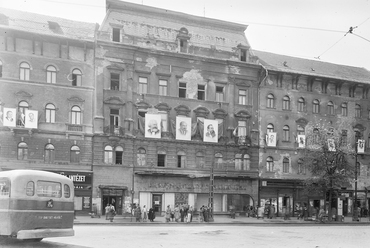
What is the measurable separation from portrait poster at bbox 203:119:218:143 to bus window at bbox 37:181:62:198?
87.2ft

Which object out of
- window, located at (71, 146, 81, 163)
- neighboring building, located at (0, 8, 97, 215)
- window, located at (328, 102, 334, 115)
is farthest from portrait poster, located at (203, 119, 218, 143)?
window, located at (328, 102, 334, 115)

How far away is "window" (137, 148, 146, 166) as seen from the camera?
40094 mm

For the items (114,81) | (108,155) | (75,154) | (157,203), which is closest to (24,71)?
(114,81)

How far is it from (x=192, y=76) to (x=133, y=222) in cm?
1597

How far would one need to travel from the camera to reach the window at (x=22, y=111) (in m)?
35.8

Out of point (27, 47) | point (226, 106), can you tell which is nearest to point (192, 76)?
point (226, 106)

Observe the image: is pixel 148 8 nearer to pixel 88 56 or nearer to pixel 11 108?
pixel 88 56

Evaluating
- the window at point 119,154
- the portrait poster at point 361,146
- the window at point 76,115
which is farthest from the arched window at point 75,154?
the portrait poster at point 361,146

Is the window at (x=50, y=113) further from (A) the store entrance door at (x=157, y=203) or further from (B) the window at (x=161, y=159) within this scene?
(A) the store entrance door at (x=157, y=203)

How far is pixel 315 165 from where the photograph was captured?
41531 millimetres

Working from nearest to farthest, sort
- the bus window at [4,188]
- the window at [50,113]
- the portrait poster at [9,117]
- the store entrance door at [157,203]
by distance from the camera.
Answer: the bus window at [4,188]
the portrait poster at [9,117]
the window at [50,113]
the store entrance door at [157,203]

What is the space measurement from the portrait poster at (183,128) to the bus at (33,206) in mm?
25225

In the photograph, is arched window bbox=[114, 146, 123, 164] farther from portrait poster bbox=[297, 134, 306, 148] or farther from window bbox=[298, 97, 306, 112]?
window bbox=[298, 97, 306, 112]

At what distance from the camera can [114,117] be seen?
3938cm
